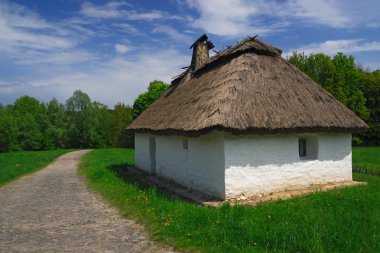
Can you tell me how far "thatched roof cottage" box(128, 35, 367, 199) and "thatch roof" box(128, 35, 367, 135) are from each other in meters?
0.03

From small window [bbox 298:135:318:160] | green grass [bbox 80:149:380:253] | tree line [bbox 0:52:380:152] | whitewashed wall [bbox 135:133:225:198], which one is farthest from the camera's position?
tree line [bbox 0:52:380:152]

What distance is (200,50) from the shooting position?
1766cm

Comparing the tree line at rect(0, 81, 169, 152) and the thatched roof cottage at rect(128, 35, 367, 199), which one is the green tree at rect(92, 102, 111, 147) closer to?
the tree line at rect(0, 81, 169, 152)

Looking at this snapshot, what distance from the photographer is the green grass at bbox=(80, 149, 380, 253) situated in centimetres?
546

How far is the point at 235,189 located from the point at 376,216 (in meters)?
3.43

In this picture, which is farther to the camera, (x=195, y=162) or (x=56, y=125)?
(x=56, y=125)

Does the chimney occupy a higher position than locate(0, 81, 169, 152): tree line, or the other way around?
the chimney

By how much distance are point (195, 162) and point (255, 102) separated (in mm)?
2711

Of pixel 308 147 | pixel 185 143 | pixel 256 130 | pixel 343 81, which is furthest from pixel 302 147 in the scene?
pixel 343 81

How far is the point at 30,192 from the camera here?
12180 millimetres

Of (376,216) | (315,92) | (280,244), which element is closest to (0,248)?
(280,244)

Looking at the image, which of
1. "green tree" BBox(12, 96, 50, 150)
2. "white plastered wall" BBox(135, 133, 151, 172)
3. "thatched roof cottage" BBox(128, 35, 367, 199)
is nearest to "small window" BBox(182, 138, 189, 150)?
"thatched roof cottage" BBox(128, 35, 367, 199)

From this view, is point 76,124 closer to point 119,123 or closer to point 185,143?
point 119,123

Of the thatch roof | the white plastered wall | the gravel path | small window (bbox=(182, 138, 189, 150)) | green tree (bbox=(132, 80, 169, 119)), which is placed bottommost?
the gravel path
